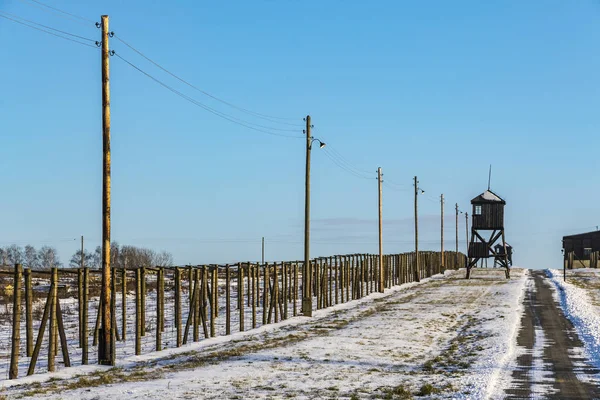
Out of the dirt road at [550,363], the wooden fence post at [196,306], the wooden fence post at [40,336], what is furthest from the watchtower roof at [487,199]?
the wooden fence post at [40,336]

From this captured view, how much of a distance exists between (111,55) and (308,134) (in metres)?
14.6

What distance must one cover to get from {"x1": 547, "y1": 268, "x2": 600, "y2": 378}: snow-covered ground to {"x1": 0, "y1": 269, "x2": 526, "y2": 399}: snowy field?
2079mm

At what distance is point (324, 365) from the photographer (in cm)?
1739

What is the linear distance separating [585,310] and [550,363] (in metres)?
15.5

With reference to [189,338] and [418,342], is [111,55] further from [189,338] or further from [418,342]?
[418,342]

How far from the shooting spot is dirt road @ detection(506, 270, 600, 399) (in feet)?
46.0

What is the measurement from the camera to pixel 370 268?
4631cm

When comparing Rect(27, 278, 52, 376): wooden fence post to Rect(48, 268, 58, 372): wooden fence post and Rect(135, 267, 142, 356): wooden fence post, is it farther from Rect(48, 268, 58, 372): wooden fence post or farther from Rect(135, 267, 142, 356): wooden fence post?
Rect(135, 267, 142, 356): wooden fence post

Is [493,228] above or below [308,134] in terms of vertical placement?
below

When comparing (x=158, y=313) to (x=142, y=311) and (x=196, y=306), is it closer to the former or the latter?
(x=142, y=311)

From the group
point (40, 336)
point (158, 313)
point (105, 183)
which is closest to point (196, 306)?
point (158, 313)

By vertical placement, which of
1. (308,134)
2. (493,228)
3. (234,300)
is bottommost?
(234,300)

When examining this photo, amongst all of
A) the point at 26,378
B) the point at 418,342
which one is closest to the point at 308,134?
the point at 418,342

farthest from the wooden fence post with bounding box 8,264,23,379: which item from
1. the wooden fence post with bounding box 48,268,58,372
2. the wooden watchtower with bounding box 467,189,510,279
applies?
the wooden watchtower with bounding box 467,189,510,279
